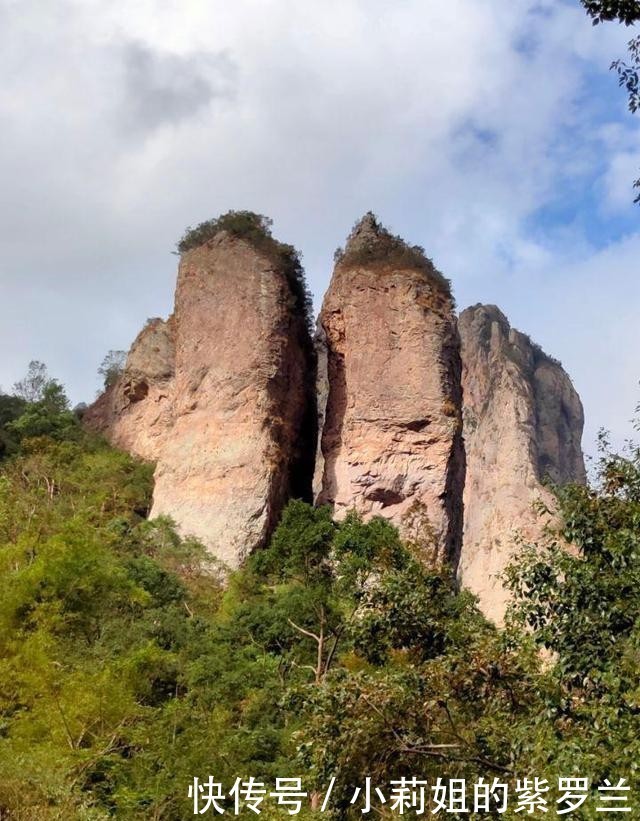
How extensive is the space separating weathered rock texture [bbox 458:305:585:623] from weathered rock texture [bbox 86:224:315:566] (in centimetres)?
1900

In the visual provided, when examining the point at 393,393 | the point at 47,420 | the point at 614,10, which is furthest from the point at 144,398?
the point at 614,10

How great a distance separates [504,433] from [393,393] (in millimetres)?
28173

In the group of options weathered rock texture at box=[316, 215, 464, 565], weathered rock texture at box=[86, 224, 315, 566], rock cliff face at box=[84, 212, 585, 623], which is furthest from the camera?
weathered rock texture at box=[316, 215, 464, 565]

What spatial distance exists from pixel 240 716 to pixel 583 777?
28.1 feet

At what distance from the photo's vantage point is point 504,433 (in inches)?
2021

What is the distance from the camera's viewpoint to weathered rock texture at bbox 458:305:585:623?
151 feet

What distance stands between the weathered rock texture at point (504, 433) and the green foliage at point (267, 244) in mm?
19011

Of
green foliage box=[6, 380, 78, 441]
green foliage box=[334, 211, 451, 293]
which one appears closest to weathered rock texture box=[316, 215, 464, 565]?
green foliage box=[334, 211, 451, 293]

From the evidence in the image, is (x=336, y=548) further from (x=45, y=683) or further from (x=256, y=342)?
(x=45, y=683)

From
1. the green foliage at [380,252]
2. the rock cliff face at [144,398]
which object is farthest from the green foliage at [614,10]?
the rock cliff face at [144,398]

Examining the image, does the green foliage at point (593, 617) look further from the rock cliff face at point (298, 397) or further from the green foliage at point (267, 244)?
the green foliage at point (267, 244)

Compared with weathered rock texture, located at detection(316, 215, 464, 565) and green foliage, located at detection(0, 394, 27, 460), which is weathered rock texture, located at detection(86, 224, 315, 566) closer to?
weathered rock texture, located at detection(316, 215, 464, 565)

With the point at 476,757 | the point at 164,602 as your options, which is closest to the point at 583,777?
the point at 476,757

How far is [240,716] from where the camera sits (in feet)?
43.5
